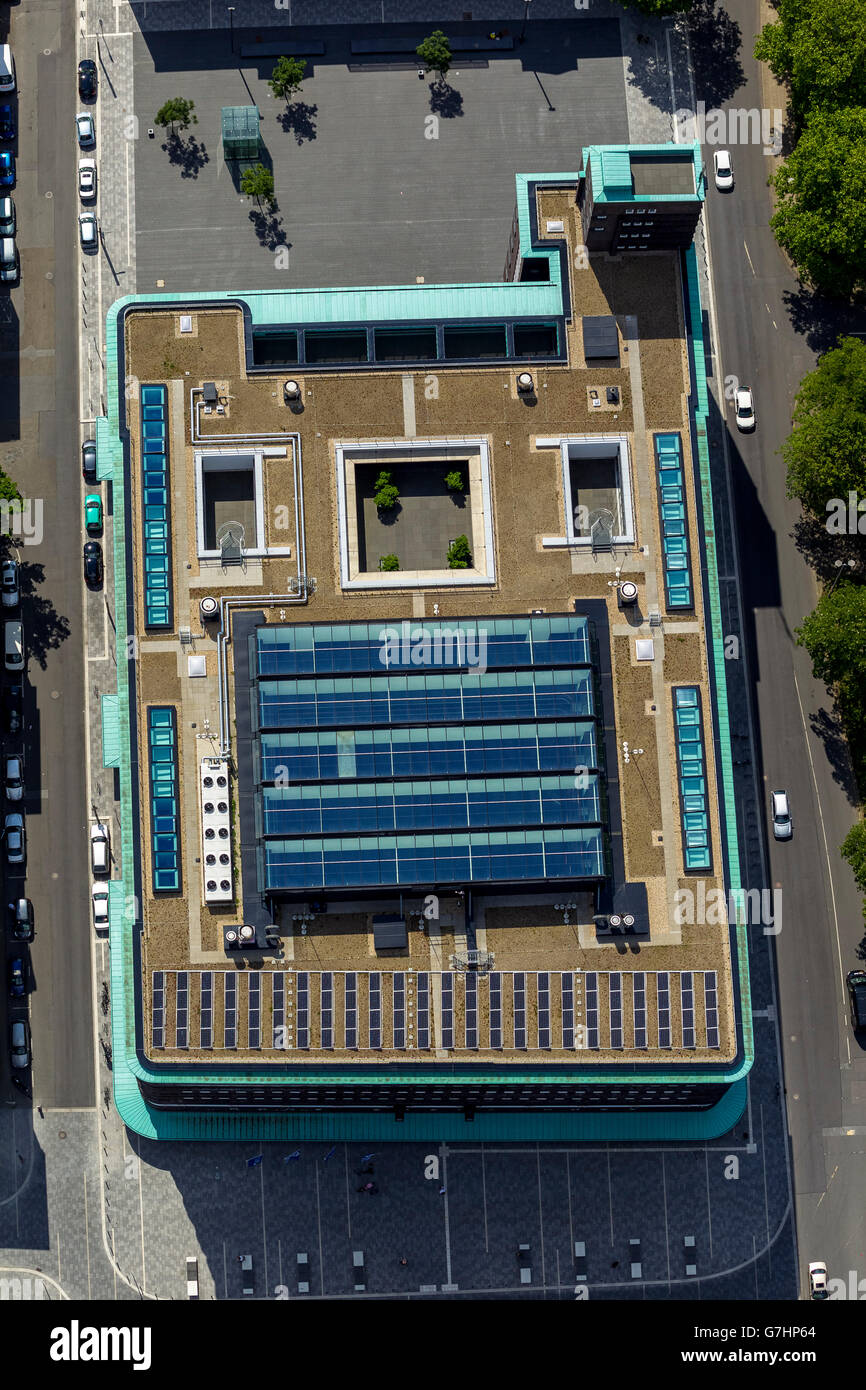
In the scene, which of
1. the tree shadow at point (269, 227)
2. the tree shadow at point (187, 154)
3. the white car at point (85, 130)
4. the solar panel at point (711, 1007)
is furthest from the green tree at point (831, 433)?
the white car at point (85, 130)

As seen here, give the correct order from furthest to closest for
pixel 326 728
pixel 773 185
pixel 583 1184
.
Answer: pixel 773 185 < pixel 583 1184 < pixel 326 728

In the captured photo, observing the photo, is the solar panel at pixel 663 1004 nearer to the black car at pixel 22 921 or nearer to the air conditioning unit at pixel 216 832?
the air conditioning unit at pixel 216 832

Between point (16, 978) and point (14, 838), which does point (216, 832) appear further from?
point (16, 978)

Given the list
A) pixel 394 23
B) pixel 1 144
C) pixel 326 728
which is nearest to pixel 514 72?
pixel 394 23

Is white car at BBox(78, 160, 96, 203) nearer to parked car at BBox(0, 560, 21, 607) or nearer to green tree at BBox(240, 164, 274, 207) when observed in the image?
green tree at BBox(240, 164, 274, 207)

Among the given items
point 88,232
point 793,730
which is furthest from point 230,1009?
point 88,232

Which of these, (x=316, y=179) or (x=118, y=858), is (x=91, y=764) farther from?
(x=316, y=179)
